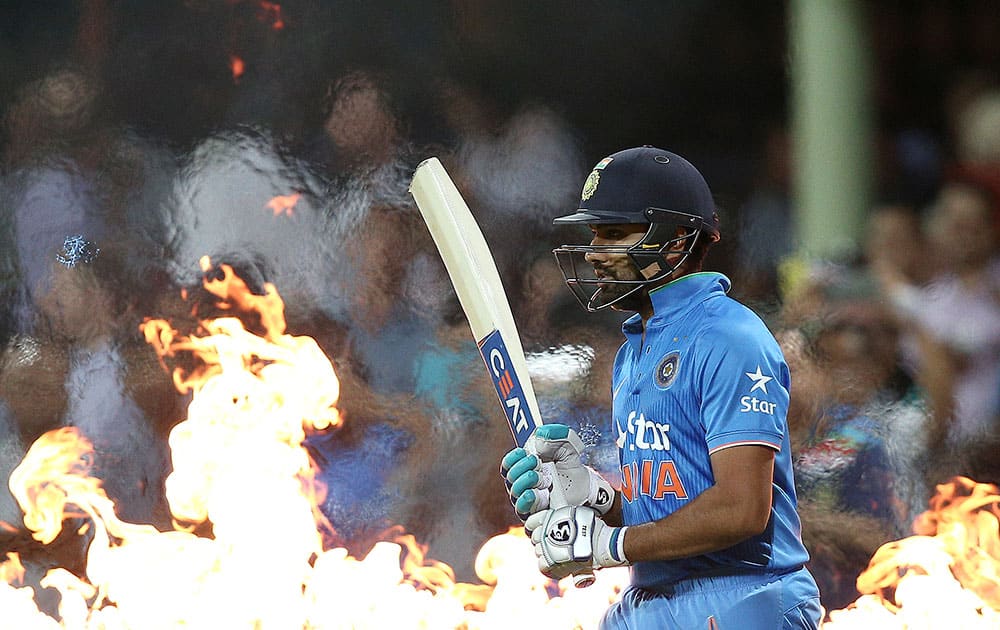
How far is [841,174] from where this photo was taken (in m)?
5.21

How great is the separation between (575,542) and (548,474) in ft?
0.57

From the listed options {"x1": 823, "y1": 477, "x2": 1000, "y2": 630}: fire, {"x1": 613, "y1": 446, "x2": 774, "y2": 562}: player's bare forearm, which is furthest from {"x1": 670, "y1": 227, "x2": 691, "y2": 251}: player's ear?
{"x1": 823, "y1": 477, "x2": 1000, "y2": 630}: fire

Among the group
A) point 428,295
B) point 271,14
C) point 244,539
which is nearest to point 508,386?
point 428,295

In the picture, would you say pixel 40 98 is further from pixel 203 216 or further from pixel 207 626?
pixel 207 626

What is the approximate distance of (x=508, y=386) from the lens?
2.45 m

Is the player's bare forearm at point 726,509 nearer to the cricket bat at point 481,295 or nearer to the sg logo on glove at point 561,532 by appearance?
the sg logo on glove at point 561,532

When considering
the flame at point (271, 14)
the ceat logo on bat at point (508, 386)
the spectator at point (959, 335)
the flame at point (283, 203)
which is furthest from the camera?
the flame at point (271, 14)

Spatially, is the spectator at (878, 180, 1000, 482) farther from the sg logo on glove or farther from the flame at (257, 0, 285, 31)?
the sg logo on glove

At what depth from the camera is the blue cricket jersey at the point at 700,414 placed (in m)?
2.06

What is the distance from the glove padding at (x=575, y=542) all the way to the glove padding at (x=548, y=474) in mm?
43

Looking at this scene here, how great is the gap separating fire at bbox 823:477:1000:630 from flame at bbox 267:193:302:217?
116 inches

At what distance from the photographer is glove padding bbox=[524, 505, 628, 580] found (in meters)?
2.13

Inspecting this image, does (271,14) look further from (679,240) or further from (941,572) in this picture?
(941,572)

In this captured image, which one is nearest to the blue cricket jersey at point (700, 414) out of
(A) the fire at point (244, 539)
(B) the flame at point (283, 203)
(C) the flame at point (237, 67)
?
(A) the fire at point (244, 539)
